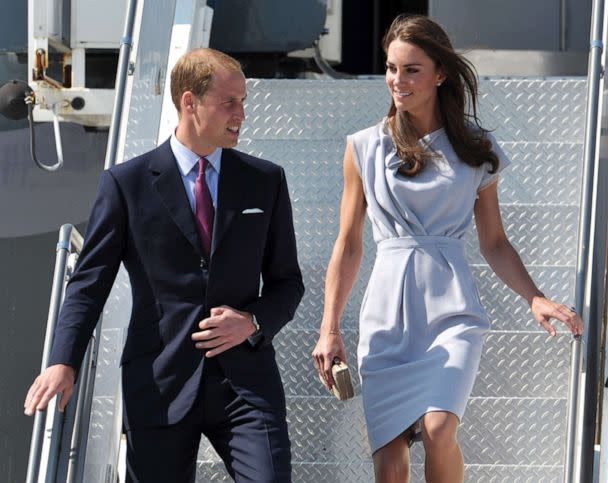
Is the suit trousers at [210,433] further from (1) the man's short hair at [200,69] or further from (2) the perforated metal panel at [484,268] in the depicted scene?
(1) the man's short hair at [200,69]

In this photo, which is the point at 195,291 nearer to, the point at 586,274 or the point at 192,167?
the point at 192,167

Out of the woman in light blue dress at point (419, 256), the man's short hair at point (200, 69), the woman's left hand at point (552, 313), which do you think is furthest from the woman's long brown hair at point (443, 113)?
the man's short hair at point (200, 69)

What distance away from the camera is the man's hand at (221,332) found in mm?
3457

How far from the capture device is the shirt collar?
145 inches

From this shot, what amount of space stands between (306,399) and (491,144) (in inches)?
55.0

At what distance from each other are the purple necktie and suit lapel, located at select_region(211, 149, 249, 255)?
0.03 metres

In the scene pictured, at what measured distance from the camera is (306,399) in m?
5.05

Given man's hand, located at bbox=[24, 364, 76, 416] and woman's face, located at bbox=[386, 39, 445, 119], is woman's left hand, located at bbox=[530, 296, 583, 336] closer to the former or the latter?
woman's face, located at bbox=[386, 39, 445, 119]

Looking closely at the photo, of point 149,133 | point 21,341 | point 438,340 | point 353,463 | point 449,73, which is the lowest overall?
point 21,341

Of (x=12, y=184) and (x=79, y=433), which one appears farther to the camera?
(x=12, y=184)

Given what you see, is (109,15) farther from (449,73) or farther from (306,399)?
(449,73)

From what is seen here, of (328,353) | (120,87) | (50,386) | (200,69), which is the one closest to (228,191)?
(200,69)

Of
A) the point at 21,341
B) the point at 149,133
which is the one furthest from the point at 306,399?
the point at 21,341

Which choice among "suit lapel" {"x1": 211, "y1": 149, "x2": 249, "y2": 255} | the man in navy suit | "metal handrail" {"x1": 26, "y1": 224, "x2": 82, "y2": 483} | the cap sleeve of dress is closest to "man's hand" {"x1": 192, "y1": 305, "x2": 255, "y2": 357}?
the man in navy suit
